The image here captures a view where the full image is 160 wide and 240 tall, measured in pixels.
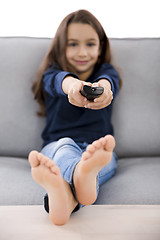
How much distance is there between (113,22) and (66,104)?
2.51 ft

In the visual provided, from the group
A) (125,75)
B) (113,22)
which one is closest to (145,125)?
(125,75)

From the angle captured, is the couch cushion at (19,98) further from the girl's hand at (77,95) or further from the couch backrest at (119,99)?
the girl's hand at (77,95)

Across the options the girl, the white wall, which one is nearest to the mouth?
the girl

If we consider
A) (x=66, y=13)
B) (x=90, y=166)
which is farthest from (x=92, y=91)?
(x=66, y=13)

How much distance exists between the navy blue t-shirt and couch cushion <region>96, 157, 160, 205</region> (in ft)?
0.64

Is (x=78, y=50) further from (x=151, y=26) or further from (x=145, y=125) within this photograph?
(x=151, y=26)

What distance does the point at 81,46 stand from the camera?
1191 millimetres

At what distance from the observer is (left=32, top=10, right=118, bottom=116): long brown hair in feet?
3.95

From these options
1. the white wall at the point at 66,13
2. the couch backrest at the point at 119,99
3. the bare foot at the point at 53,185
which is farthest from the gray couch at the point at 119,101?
the bare foot at the point at 53,185

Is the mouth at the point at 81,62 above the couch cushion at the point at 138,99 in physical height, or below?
above

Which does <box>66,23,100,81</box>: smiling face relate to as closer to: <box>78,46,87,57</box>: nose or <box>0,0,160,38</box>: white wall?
<box>78,46,87,57</box>: nose

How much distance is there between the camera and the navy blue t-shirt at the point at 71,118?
117 cm

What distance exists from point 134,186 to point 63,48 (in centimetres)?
66

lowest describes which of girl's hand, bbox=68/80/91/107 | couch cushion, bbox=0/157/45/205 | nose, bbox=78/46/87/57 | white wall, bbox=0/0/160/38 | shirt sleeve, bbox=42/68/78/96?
couch cushion, bbox=0/157/45/205
